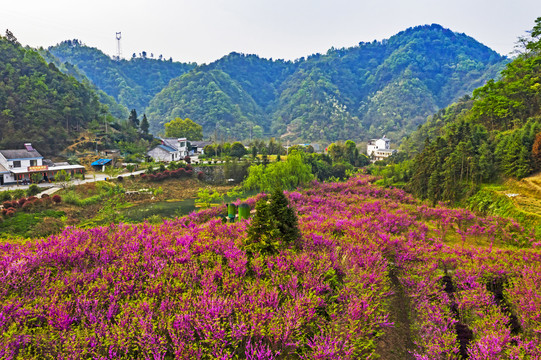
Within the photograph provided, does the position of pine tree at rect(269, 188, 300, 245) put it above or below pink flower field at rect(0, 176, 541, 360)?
above

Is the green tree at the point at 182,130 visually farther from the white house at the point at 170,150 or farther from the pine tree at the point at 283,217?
the pine tree at the point at 283,217

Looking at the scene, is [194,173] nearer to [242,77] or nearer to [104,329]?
A: [104,329]

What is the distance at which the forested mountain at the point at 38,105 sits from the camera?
44.4 metres

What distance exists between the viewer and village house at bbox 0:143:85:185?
109 feet

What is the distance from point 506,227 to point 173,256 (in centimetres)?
1763

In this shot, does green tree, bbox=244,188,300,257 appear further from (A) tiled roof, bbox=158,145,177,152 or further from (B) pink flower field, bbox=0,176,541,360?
(A) tiled roof, bbox=158,145,177,152

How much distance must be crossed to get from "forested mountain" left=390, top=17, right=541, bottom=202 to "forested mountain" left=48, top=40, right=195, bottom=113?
149162 mm

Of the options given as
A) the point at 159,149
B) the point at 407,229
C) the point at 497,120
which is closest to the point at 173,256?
the point at 407,229

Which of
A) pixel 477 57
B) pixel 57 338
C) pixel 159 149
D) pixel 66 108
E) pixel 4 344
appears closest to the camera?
pixel 4 344

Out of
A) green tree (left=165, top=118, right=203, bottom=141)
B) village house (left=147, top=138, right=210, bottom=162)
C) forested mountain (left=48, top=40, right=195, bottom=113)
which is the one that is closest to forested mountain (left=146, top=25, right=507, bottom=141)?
forested mountain (left=48, top=40, right=195, bottom=113)

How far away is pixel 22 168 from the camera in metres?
34.5

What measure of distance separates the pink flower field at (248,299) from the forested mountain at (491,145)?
13.0 metres

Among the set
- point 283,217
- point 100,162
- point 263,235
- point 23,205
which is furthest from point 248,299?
point 100,162

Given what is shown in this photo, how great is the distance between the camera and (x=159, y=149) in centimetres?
5625
